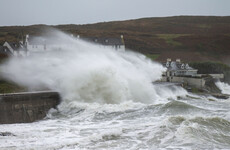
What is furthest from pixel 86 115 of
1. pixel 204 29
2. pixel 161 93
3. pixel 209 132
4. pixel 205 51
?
pixel 204 29

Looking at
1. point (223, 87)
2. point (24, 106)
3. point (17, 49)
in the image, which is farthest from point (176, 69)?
point (24, 106)

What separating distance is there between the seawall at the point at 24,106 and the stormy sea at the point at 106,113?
63cm

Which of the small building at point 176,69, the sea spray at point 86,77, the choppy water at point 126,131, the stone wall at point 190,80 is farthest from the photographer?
the small building at point 176,69

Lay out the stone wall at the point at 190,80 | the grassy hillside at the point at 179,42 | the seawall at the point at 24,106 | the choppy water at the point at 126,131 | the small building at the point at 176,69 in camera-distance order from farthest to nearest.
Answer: the grassy hillside at the point at 179,42 → the small building at the point at 176,69 → the stone wall at the point at 190,80 → the seawall at the point at 24,106 → the choppy water at the point at 126,131

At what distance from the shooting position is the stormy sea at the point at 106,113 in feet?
36.9

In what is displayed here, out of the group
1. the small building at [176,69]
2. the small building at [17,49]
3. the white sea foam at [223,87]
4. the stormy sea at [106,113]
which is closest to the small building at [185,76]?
the small building at [176,69]

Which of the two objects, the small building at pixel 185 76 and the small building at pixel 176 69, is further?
the small building at pixel 176 69

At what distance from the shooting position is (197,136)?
461 inches

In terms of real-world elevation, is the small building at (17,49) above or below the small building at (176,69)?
above

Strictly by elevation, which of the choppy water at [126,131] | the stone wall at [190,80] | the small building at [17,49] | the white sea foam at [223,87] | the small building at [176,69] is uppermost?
the small building at [17,49]

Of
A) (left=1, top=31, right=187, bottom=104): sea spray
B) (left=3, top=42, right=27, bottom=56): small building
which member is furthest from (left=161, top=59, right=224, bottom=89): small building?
(left=3, top=42, right=27, bottom=56): small building

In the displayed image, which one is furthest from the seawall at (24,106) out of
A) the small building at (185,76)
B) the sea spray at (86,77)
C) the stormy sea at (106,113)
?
the small building at (185,76)

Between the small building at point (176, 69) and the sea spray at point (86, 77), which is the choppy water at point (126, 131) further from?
the small building at point (176, 69)

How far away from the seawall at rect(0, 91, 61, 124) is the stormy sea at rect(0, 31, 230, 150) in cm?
63
